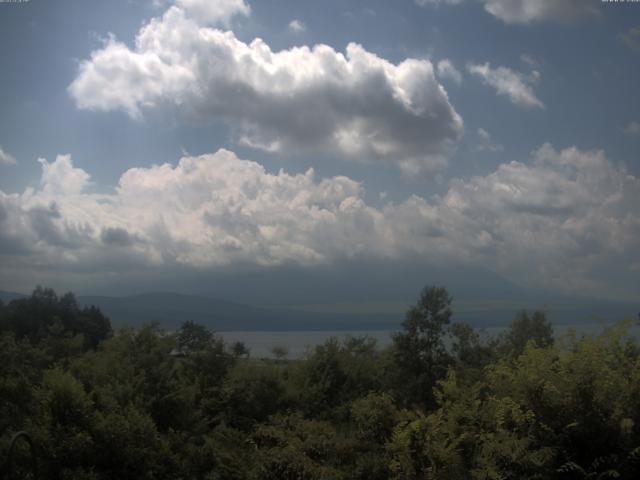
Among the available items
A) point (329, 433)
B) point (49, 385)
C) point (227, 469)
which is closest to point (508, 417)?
point (329, 433)

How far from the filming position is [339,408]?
20.3 metres

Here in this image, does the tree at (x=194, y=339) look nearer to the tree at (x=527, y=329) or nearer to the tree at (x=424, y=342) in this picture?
the tree at (x=424, y=342)

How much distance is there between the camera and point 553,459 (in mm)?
9742

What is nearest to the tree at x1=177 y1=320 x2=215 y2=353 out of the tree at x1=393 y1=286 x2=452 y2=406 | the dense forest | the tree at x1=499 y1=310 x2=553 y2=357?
the dense forest

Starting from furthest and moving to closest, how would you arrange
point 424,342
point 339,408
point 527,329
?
point 527,329 < point 424,342 < point 339,408

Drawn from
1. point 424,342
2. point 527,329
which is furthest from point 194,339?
point 527,329

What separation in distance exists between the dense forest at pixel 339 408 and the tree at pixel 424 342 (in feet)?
0.16

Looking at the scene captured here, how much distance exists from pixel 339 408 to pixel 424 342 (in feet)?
13.3

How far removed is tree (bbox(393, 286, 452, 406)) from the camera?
835 inches

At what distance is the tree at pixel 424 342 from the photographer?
21.2 meters

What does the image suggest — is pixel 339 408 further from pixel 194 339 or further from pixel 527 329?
pixel 527 329

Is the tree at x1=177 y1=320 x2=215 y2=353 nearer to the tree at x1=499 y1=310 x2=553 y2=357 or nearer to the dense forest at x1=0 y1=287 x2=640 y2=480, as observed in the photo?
the dense forest at x1=0 y1=287 x2=640 y2=480

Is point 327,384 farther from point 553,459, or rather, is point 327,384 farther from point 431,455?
point 553,459

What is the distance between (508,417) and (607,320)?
3697 mm
